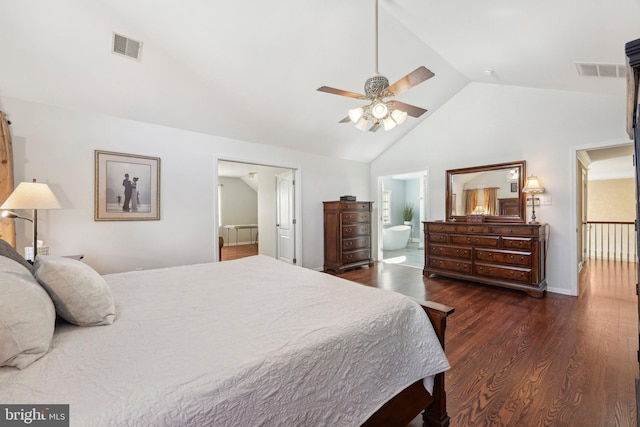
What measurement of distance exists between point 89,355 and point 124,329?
0.67 ft

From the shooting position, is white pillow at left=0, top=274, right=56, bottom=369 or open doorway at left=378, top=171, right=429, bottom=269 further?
open doorway at left=378, top=171, right=429, bottom=269

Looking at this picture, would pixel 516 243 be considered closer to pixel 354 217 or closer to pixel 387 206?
pixel 354 217

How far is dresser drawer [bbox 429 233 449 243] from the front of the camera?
4.45 meters

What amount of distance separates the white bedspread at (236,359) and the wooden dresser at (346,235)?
3278 mm

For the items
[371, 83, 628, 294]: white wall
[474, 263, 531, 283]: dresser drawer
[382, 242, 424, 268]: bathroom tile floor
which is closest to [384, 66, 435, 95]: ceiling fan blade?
[371, 83, 628, 294]: white wall

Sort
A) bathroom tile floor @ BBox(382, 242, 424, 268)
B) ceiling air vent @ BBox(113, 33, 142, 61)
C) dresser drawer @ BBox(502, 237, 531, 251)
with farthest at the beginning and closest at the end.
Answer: bathroom tile floor @ BBox(382, 242, 424, 268) → dresser drawer @ BBox(502, 237, 531, 251) → ceiling air vent @ BBox(113, 33, 142, 61)

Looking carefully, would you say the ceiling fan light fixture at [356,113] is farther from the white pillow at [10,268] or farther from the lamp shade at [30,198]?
the lamp shade at [30,198]

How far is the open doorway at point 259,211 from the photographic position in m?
5.02

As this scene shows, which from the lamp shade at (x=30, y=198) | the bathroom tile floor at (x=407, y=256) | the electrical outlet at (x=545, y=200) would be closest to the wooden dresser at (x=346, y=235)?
the bathroom tile floor at (x=407, y=256)

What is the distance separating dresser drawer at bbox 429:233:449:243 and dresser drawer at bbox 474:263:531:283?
0.60m

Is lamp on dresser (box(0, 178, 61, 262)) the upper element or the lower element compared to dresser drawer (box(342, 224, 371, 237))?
upper

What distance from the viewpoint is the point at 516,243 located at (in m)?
3.70

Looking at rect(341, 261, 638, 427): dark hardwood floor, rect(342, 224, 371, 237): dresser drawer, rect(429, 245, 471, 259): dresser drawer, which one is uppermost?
rect(342, 224, 371, 237): dresser drawer

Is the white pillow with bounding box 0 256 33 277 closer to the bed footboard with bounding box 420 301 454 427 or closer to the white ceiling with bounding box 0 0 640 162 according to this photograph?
the bed footboard with bounding box 420 301 454 427
